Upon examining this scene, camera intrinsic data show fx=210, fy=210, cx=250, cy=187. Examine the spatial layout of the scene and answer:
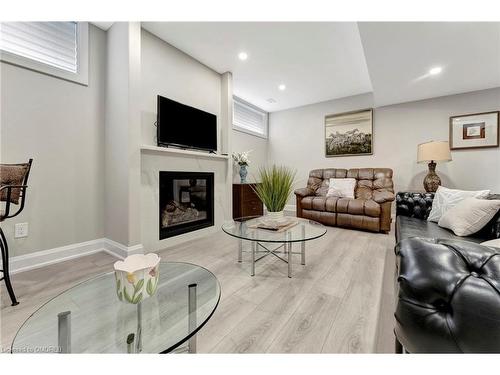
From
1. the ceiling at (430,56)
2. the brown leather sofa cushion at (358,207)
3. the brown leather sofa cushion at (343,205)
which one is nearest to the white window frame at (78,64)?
the ceiling at (430,56)

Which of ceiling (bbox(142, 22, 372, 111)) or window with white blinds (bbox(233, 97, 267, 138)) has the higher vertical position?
ceiling (bbox(142, 22, 372, 111))

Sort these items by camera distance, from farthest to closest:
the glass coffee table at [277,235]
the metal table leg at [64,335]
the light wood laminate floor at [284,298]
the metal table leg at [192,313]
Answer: the glass coffee table at [277,235], the light wood laminate floor at [284,298], the metal table leg at [192,313], the metal table leg at [64,335]

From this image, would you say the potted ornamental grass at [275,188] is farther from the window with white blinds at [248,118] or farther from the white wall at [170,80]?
the window with white blinds at [248,118]

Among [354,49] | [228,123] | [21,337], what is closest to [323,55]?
[354,49]

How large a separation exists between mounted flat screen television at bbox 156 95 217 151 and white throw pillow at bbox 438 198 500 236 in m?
2.75

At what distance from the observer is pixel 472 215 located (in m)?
1.63

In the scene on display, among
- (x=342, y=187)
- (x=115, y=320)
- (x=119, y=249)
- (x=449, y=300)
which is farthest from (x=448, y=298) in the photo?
(x=342, y=187)

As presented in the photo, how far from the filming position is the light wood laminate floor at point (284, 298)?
108 cm

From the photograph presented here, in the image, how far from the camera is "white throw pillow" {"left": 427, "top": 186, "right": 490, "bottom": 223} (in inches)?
77.7

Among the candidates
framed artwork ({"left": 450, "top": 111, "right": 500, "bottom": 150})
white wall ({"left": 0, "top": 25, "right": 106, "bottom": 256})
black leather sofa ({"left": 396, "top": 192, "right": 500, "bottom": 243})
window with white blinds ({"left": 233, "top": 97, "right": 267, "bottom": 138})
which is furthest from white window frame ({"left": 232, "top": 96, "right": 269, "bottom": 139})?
framed artwork ({"left": 450, "top": 111, "right": 500, "bottom": 150})

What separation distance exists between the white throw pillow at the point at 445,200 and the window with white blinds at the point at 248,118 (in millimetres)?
3297

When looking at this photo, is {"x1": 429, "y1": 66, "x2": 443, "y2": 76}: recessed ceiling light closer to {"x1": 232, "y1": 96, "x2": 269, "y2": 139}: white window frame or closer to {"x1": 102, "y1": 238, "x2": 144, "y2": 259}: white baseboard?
{"x1": 232, "y1": 96, "x2": 269, "y2": 139}: white window frame

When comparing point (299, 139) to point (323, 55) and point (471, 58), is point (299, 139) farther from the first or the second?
point (471, 58)

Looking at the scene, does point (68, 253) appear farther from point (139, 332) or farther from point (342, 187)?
point (342, 187)
